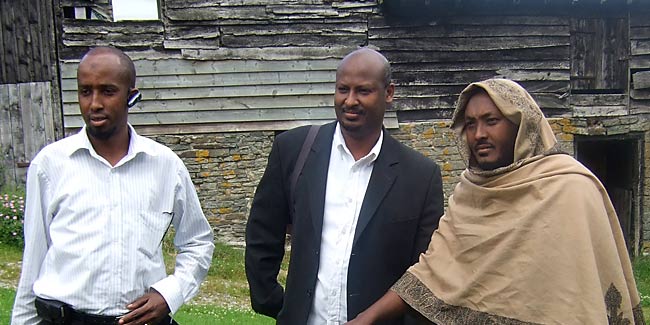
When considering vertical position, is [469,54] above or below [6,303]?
above

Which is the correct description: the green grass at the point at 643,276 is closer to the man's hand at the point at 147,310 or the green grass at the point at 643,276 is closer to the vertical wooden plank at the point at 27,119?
the man's hand at the point at 147,310

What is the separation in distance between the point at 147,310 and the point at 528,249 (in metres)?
1.46

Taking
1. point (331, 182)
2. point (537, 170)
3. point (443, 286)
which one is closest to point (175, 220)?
point (331, 182)

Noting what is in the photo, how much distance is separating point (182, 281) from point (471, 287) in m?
1.20

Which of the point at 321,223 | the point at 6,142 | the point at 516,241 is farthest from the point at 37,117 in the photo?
the point at 516,241

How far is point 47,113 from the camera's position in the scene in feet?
28.1

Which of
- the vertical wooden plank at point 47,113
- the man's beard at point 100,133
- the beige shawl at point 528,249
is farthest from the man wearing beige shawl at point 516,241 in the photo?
the vertical wooden plank at point 47,113

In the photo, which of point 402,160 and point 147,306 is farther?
point 402,160

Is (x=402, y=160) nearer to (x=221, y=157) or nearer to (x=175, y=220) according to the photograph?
(x=175, y=220)

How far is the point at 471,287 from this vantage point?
2.15m

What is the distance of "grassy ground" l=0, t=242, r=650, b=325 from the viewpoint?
5.60 metres

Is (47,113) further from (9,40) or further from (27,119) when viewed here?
(9,40)

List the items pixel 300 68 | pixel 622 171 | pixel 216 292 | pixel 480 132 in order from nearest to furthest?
pixel 480 132 < pixel 216 292 < pixel 300 68 < pixel 622 171

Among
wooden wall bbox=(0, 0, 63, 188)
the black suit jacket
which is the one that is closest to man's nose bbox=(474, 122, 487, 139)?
the black suit jacket
